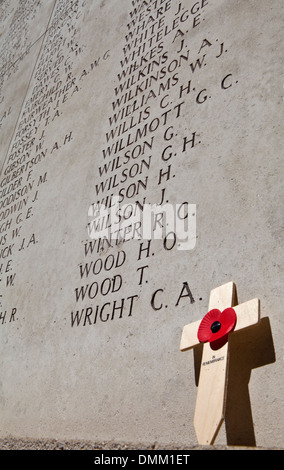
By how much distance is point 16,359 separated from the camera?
3846 millimetres

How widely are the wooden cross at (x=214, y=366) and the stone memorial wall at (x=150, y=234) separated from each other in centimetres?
16

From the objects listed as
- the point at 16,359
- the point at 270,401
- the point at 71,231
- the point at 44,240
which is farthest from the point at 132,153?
the point at 270,401

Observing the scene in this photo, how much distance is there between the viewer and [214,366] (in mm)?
2092

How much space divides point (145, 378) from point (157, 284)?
570 mm

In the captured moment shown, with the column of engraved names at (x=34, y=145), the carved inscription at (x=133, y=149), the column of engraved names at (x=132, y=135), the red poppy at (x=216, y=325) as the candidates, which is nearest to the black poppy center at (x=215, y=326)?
the red poppy at (x=216, y=325)

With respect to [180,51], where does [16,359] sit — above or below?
below

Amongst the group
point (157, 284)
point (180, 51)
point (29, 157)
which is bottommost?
point (157, 284)

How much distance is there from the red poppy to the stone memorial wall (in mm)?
172

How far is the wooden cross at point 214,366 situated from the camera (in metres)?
1.90

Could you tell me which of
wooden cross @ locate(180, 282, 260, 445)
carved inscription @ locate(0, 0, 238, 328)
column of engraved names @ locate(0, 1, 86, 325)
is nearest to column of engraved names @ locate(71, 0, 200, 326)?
carved inscription @ locate(0, 0, 238, 328)

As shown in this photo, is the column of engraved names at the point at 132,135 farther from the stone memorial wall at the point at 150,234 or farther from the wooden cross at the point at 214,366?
the wooden cross at the point at 214,366

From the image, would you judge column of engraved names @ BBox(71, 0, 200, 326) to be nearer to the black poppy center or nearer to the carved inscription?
the carved inscription

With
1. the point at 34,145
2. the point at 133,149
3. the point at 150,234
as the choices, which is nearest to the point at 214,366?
the point at 150,234

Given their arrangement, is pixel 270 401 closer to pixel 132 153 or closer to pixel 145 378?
pixel 145 378
